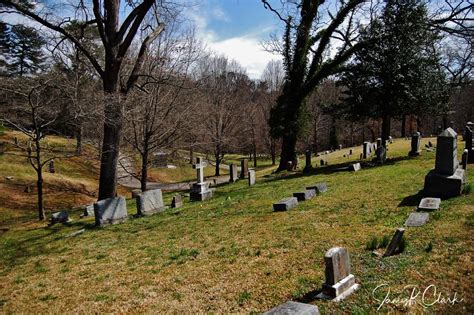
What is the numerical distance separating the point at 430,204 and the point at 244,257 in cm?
444

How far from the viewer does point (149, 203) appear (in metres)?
13.2

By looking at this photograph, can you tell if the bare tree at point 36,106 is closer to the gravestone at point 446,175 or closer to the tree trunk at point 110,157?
the tree trunk at point 110,157

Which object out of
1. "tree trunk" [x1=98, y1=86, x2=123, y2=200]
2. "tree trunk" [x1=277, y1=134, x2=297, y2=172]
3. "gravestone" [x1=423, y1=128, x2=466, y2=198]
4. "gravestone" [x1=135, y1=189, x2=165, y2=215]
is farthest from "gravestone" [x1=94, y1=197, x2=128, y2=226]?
"tree trunk" [x1=277, y1=134, x2=297, y2=172]

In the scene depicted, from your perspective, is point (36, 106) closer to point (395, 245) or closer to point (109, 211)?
point (109, 211)

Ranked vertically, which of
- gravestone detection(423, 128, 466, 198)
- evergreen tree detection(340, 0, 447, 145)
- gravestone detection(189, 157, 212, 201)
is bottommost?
gravestone detection(189, 157, 212, 201)

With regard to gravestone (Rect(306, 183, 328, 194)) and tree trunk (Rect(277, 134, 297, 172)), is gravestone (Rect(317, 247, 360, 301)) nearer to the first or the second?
gravestone (Rect(306, 183, 328, 194))

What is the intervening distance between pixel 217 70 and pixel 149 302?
36834 mm

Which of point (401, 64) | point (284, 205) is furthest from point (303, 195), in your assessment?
point (401, 64)

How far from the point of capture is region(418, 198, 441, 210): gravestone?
7774 millimetres

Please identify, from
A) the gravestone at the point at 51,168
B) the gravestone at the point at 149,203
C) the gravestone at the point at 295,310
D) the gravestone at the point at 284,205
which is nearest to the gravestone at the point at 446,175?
the gravestone at the point at 284,205

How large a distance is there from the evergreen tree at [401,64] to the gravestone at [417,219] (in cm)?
1328

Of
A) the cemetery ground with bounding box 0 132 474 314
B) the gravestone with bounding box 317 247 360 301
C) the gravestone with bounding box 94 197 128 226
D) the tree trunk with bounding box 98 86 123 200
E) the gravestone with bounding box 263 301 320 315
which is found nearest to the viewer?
the gravestone with bounding box 263 301 320 315

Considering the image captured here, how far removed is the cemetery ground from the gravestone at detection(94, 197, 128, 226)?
0.45 meters

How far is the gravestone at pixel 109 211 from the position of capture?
11.8m
